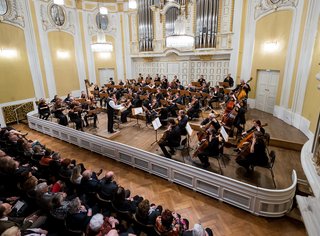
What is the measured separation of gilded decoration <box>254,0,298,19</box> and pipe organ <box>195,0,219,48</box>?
6.55 feet

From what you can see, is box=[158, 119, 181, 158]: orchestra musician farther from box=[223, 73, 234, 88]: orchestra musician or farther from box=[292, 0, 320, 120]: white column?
box=[223, 73, 234, 88]: orchestra musician

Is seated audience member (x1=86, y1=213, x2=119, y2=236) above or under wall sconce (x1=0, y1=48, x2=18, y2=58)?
under

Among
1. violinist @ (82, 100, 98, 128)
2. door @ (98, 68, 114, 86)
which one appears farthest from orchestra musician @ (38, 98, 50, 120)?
door @ (98, 68, 114, 86)

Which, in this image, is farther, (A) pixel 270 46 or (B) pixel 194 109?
(A) pixel 270 46

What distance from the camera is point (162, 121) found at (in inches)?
303

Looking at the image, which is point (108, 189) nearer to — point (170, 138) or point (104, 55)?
point (170, 138)

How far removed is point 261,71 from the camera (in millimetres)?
9086

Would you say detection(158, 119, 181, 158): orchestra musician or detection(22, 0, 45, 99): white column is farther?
detection(22, 0, 45, 99): white column

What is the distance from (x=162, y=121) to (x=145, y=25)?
25.6 ft

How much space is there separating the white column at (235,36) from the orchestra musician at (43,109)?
29.3ft

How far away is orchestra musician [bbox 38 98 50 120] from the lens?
850cm

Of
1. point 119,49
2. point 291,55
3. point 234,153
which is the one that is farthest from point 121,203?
point 119,49

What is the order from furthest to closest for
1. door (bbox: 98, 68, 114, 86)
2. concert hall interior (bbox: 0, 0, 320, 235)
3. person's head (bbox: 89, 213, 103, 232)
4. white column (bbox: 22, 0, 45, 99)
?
1. door (bbox: 98, 68, 114, 86)
2. white column (bbox: 22, 0, 45, 99)
3. concert hall interior (bbox: 0, 0, 320, 235)
4. person's head (bbox: 89, 213, 103, 232)

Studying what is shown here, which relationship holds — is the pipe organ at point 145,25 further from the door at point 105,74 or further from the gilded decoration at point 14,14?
the gilded decoration at point 14,14
